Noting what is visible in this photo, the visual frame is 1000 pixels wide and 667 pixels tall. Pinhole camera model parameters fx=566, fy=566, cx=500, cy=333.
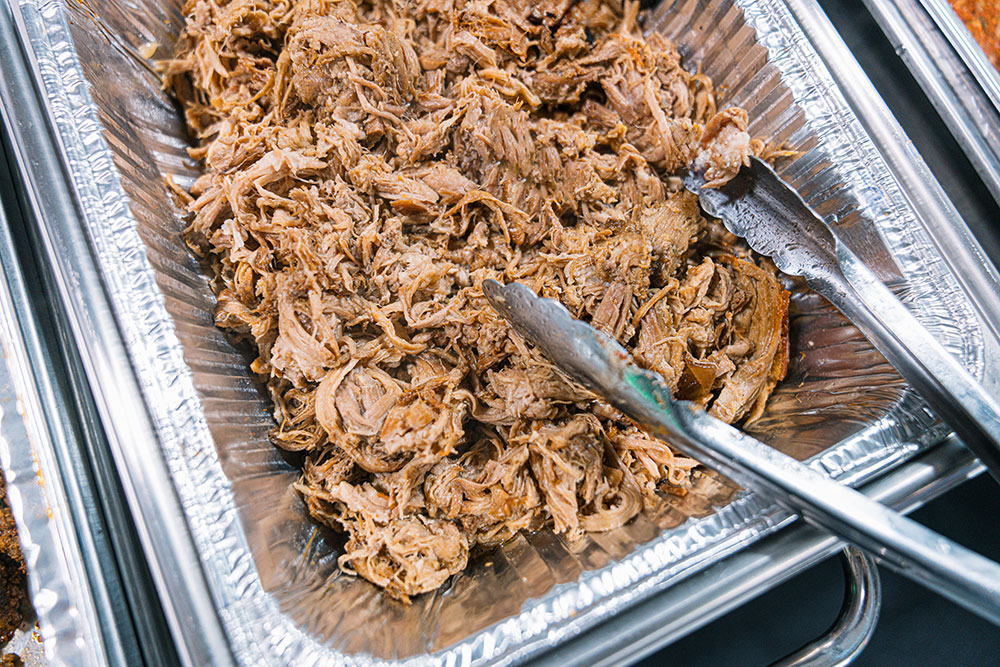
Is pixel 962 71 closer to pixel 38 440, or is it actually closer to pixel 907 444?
pixel 907 444

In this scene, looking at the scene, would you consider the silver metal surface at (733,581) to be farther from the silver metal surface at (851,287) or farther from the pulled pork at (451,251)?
the pulled pork at (451,251)

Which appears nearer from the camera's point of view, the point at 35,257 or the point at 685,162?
the point at 35,257

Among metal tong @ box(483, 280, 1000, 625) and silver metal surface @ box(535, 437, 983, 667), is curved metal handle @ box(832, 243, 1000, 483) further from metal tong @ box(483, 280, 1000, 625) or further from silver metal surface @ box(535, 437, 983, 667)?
metal tong @ box(483, 280, 1000, 625)

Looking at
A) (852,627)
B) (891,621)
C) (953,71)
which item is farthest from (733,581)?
(953,71)

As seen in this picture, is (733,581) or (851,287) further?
(851,287)

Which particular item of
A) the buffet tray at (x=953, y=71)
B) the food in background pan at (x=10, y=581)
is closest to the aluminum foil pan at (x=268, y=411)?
the buffet tray at (x=953, y=71)

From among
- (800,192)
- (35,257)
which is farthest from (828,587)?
(35,257)

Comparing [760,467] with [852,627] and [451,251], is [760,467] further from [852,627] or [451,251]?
[451,251]
